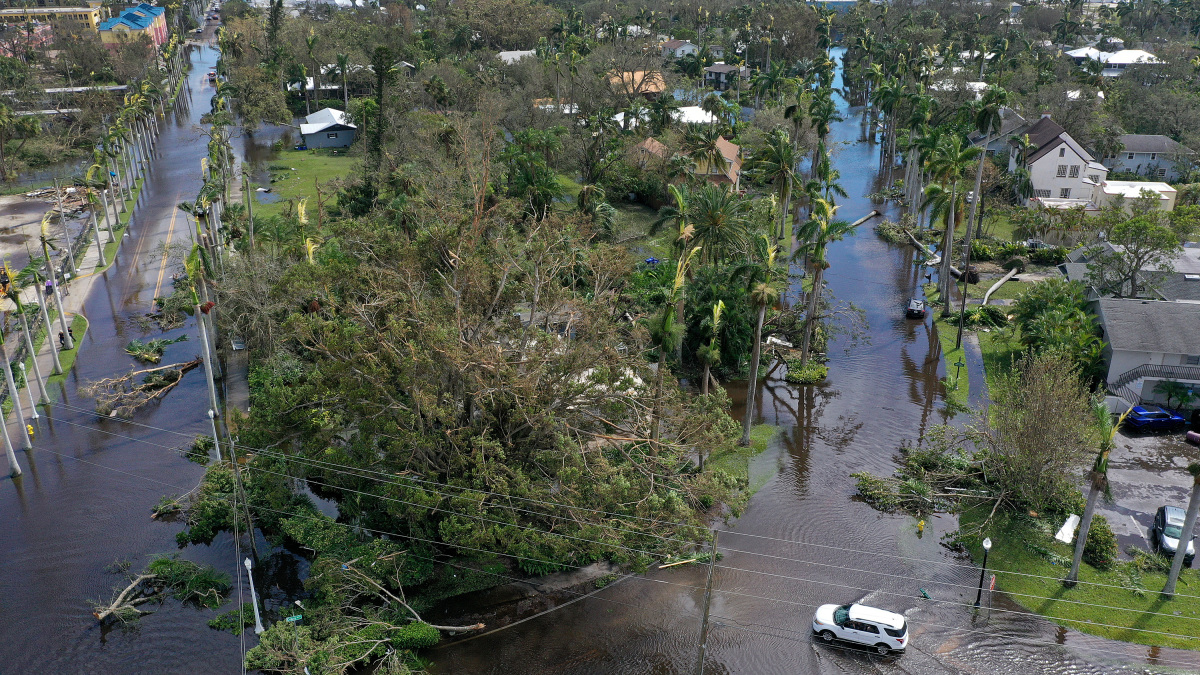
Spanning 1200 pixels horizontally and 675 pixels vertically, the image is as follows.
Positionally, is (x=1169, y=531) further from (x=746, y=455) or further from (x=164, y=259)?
(x=164, y=259)

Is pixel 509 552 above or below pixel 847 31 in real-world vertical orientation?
below

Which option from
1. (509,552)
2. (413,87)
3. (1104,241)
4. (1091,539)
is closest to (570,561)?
(509,552)

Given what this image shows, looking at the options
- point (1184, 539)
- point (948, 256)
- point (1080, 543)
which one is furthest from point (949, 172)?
point (1184, 539)

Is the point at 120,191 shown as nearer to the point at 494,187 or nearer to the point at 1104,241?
the point at 494,187

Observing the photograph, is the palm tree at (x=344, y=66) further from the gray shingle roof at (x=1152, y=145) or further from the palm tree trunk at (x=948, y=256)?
the gray shingle roof at (x=1152, y=145)

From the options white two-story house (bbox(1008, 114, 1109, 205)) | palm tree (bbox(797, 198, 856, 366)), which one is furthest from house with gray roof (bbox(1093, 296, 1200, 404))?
white two-story house (bbox(1008, 114, 1109, 205))
